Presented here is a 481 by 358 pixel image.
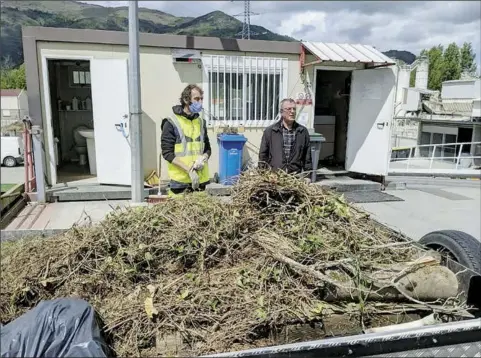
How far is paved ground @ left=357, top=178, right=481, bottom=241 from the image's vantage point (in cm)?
574

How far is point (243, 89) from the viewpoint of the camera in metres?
7.52

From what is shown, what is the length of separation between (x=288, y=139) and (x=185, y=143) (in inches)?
41.4

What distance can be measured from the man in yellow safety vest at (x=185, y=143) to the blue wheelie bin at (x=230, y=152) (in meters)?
3.02

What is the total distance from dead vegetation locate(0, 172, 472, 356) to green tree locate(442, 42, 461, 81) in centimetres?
4732

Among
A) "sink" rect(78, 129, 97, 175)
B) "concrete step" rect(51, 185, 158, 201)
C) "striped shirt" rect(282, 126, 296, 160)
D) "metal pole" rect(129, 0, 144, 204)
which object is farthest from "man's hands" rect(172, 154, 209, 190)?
"sink" rect(78, 129, 97, 175)

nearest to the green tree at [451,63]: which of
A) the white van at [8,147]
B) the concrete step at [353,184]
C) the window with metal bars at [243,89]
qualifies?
the concrete step at [353,184]

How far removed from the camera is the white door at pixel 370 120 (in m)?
7.67

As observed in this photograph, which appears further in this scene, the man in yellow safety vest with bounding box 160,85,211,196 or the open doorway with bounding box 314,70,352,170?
the open doorway with bounding box 314,70,352,170

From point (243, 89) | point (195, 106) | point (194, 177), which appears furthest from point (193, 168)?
point (243, 89)

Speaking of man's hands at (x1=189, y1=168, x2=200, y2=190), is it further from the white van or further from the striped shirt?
the white van

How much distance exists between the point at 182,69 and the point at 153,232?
538 centimetres

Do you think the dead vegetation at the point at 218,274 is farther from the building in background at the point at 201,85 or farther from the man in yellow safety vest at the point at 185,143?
the building in background at the point at 201,85

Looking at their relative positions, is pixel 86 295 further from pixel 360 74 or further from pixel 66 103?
pixel 66 103

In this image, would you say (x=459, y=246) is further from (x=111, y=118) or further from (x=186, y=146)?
(x=111, y=118)
